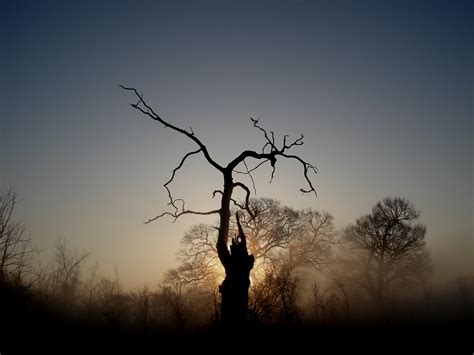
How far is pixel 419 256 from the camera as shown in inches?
1289

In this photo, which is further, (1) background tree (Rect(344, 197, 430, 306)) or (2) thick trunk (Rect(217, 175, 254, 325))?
(1) background tree (Rect(344, 197, 430, 306))

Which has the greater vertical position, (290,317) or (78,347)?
(290,317)

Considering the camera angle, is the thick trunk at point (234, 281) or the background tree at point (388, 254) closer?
the thick trunk at point (234, 281)

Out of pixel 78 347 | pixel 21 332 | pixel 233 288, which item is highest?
A: pixel 233 288

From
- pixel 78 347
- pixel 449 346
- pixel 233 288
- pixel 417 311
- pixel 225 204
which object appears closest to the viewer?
pixel 233 288

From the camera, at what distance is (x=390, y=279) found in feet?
107

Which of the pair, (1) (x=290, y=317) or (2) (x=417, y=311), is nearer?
(1) (x=290, y=317)

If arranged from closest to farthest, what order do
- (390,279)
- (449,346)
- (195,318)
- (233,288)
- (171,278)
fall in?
(233,288), (449,346), (171,278), (390,279), (195,318)

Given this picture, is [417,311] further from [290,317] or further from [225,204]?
[225,204]

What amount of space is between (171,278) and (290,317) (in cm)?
1301

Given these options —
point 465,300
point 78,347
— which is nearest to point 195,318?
point 78,347

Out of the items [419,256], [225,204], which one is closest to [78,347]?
[225,204]

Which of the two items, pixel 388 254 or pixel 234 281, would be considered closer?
pixel 234 281

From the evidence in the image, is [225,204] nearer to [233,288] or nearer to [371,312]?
[233,288]
